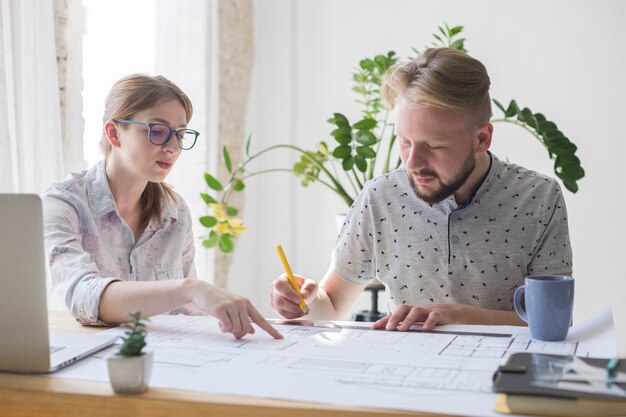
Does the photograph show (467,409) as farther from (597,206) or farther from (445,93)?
(597,206)

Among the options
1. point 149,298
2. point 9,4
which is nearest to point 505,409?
point 149,298

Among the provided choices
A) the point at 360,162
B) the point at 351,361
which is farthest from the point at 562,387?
the point at 360,162

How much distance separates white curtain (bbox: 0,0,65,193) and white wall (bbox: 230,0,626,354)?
5.49ft

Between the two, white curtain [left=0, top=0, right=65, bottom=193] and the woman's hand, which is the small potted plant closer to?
the woman's hand

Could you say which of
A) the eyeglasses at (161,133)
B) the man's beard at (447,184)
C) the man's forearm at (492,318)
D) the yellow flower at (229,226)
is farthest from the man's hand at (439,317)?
the yellow flower at (229,226)

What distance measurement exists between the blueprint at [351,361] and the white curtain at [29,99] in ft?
3.27

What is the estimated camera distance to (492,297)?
5.34 feet

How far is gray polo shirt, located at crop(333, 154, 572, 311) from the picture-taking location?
1617 millimetres

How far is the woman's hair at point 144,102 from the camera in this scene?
5.52 ft

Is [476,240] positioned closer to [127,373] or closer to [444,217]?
[444,217]

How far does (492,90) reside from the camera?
3455mm

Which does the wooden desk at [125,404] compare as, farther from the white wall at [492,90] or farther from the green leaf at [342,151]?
the white wall at [492,90]

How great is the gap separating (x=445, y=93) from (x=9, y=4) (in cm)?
133

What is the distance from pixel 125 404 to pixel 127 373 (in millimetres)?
38
